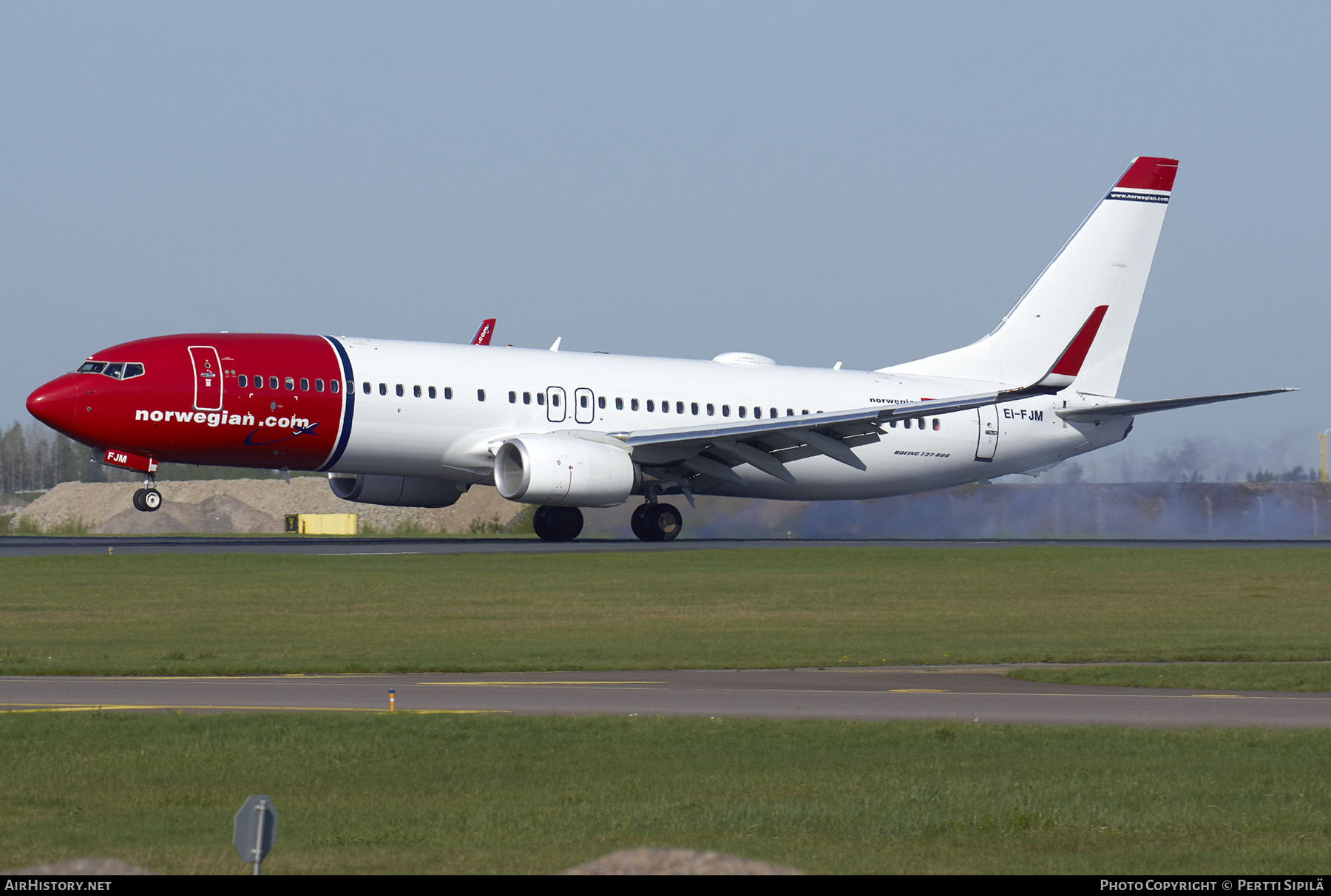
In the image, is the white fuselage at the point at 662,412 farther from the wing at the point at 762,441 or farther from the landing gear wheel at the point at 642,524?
the landing gear wheel at the point at 642,524

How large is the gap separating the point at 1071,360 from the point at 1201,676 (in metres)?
26.2

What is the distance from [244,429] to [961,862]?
3102 centimetres

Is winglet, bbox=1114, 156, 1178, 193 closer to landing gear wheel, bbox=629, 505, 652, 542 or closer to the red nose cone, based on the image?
landing gear wheel, bbox=629, 505, 652, 542

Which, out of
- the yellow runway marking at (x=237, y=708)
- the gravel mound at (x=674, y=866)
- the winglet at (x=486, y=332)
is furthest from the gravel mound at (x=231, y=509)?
the gravel mound at (x=674, y=866)

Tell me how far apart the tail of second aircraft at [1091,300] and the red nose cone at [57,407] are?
78.8 feet

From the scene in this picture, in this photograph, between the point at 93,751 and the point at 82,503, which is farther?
the point at 82,503

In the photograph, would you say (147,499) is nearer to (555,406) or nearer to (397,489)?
(397,489)

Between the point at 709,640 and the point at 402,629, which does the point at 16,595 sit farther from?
the point at 709,640

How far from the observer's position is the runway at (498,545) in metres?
39.1

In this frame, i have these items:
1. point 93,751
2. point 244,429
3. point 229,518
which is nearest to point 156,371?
point 244,429

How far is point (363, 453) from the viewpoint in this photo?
40.2 meters

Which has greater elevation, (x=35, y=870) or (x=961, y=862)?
(x=35, y=870)

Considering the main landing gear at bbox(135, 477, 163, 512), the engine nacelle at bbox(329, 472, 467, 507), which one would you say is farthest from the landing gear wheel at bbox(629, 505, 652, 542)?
the main landing gear at bbox(135, 477, 163, 512)
